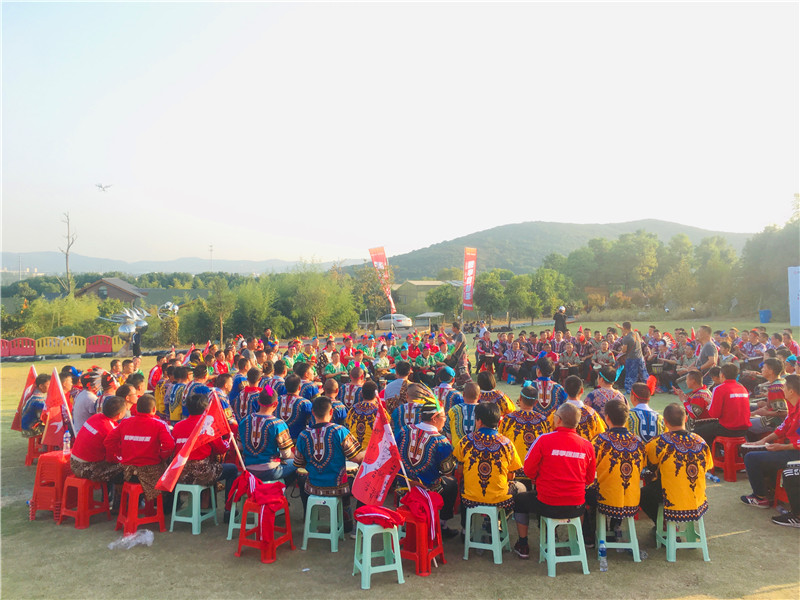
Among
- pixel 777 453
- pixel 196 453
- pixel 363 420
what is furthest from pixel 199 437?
pixel 777 453

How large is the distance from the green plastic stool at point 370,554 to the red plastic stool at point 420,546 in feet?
0.57

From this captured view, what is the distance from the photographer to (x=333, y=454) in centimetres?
496

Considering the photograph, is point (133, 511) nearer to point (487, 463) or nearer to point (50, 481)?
point (50, 481)

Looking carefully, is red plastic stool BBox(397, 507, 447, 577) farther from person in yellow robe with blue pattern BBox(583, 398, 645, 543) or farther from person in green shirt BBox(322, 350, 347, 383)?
person in green shirt BBox(322, 350, 347, 383)

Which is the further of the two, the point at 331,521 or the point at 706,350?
the point at 706,350

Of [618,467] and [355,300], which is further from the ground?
[355,300]

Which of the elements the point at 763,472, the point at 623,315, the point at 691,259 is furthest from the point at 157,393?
the point at 691,259

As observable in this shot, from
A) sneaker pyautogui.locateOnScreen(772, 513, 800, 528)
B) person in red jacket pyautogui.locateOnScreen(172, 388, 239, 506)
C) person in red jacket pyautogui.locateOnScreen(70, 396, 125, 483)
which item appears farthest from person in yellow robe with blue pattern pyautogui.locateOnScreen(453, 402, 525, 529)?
person in red jacket pyautogui.locateOnScreen(70, 396, 125, 483)

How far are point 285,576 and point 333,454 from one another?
1.10m

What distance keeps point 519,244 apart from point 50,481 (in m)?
157

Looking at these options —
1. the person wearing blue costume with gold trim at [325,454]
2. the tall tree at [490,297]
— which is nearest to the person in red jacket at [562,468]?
the person wearing blue costume with gold trim at [325,454]

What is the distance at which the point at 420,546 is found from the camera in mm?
4344

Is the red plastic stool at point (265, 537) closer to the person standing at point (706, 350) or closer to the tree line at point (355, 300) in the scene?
the person standing at point (706, 350)

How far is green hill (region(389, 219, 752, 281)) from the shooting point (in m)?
131
